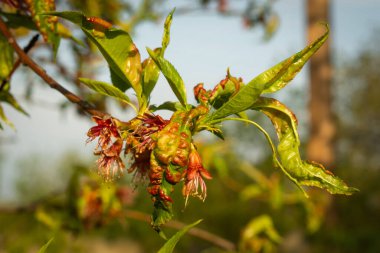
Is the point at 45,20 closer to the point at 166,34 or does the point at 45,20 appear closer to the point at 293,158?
the point at 166,34

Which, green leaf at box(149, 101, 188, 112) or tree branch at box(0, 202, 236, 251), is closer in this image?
green leaf at box(149, 101, 188, 112)

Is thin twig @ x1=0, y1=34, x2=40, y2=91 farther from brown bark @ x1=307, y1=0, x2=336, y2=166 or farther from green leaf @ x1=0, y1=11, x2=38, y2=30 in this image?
brown bark @ x1=307, y1=0, x2=336, y2=166

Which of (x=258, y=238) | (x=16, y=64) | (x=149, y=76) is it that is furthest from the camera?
(x=258, y=238)

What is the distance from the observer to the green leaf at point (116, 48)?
501 mm

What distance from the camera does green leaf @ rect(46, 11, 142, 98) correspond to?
501 millimetres

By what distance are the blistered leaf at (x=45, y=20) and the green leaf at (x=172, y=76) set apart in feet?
0.72

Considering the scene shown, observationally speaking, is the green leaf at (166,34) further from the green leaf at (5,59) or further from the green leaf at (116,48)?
the green leaf at (5,59)

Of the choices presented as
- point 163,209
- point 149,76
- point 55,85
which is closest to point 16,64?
point 55,85

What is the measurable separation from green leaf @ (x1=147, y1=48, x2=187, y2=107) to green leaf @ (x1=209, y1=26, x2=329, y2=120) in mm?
64

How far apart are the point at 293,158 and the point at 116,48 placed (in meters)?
0.25

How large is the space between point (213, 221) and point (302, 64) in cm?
855

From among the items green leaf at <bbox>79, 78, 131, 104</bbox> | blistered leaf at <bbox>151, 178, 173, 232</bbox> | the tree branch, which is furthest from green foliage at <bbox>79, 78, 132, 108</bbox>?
the tree branch

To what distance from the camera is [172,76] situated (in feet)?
1.68

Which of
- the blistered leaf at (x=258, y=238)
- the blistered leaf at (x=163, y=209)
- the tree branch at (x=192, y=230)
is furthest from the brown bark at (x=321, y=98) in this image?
the blistered leaf at (x=163, y=209)
